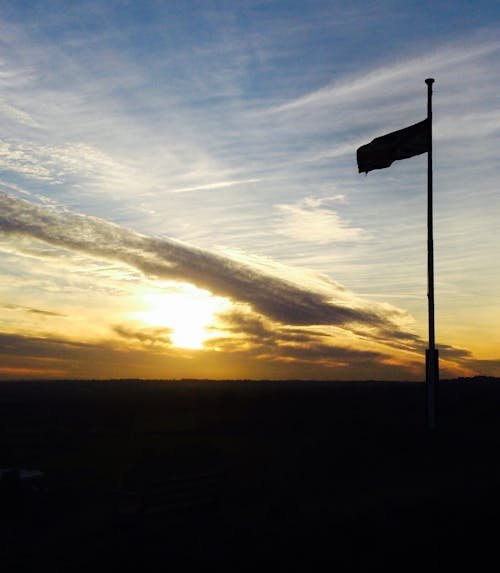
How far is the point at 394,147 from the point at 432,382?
7442 millimetres

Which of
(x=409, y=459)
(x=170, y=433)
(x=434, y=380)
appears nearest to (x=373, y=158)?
(x=434, y=380)

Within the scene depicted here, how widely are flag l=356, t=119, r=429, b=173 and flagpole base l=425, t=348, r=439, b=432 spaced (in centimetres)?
612

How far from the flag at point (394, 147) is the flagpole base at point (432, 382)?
241 inches

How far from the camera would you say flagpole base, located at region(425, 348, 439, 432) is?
767 inches

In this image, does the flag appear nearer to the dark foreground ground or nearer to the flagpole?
the flagpole

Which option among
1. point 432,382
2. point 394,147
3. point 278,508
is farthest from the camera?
point 394,147

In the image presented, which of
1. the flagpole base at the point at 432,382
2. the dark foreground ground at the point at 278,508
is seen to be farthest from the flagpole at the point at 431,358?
the dark foreground ground at the point at 278,508

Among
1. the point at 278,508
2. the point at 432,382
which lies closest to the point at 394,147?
the point at 432,382

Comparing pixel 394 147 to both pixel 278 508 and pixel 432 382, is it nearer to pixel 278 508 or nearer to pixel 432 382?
pixel 432 382

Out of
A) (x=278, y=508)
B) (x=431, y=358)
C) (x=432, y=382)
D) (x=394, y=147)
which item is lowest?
(x=278, y=508)

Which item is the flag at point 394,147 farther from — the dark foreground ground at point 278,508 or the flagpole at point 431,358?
the dark foreground ground at point 278,508

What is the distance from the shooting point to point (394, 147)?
2064cm

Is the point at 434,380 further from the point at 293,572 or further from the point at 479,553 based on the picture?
the point at 293,572

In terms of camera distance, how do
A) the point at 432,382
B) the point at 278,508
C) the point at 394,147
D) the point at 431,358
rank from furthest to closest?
1. the point at 394,147
2. the point at 431,358
3. the point at 432,382
4. the point at 278,508
